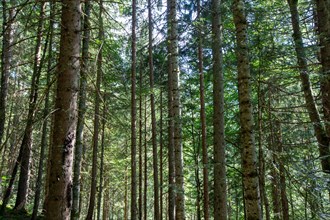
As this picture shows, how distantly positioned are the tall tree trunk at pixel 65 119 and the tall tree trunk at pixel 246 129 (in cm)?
277

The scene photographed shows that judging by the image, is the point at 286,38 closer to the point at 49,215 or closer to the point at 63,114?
the point at 63,114


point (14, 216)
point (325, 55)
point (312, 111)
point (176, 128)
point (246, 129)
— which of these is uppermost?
point (325, 55)

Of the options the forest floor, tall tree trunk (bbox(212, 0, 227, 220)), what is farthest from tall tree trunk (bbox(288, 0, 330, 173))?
the forest floor

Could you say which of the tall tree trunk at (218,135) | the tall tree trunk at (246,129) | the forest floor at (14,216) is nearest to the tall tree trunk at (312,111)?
the tall tree trunk at (246,129)

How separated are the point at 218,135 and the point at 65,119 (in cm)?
567

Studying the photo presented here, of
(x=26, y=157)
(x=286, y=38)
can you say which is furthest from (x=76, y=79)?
(x=26, y=157)

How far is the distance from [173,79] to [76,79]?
646 centimetres

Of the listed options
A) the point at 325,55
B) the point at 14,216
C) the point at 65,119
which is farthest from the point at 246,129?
the point at 14,216

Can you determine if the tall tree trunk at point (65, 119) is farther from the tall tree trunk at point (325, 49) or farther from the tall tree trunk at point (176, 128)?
the tall tree trunk at point (176, 128)

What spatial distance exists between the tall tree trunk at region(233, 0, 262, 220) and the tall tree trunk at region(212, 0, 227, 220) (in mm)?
2529

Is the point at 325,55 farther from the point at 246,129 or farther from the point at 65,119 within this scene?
the point at 65,119

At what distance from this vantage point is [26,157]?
437 inches

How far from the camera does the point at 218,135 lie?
806 cm

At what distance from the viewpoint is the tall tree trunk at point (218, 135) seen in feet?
25.4
